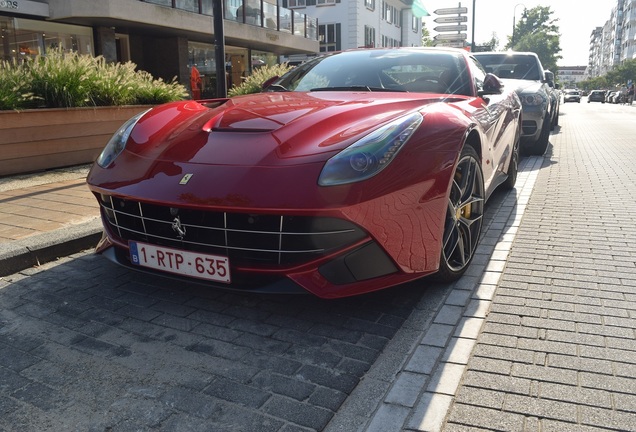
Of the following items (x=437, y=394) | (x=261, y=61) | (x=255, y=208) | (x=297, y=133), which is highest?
(x=261, y=61)

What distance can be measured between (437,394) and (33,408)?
1535 mm

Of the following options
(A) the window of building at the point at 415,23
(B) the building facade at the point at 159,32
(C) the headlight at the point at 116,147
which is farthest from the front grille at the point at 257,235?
(A) the window of building at the point at 415,23

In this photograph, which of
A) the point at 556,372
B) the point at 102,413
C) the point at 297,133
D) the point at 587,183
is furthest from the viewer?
the point at 587,183

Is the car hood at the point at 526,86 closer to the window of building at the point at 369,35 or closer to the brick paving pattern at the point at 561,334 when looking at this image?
the brick paving pattern at the point at 561,334

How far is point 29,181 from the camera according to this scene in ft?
19.9

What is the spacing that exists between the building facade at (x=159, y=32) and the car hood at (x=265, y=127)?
418 inches

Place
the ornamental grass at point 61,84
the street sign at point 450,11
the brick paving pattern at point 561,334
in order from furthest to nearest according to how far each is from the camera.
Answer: the street sign at point 450,11 < the ornamental grass at point 61,84 < the brick paving pattern at point 561,334

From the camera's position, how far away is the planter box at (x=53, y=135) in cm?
625

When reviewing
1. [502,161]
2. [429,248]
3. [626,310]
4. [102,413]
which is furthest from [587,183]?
[102,413]

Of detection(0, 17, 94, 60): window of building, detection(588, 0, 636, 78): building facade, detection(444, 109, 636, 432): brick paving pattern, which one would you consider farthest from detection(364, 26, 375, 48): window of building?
detection(588, 0, 636, 78): building facade

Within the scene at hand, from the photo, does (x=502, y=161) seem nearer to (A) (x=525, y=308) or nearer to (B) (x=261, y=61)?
(A) (x=525, y=308)

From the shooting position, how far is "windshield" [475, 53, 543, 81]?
10562 millimetres

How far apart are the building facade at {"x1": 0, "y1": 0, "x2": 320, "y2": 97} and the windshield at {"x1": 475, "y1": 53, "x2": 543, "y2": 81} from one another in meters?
9.25

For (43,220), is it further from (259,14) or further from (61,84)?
(259,14)
